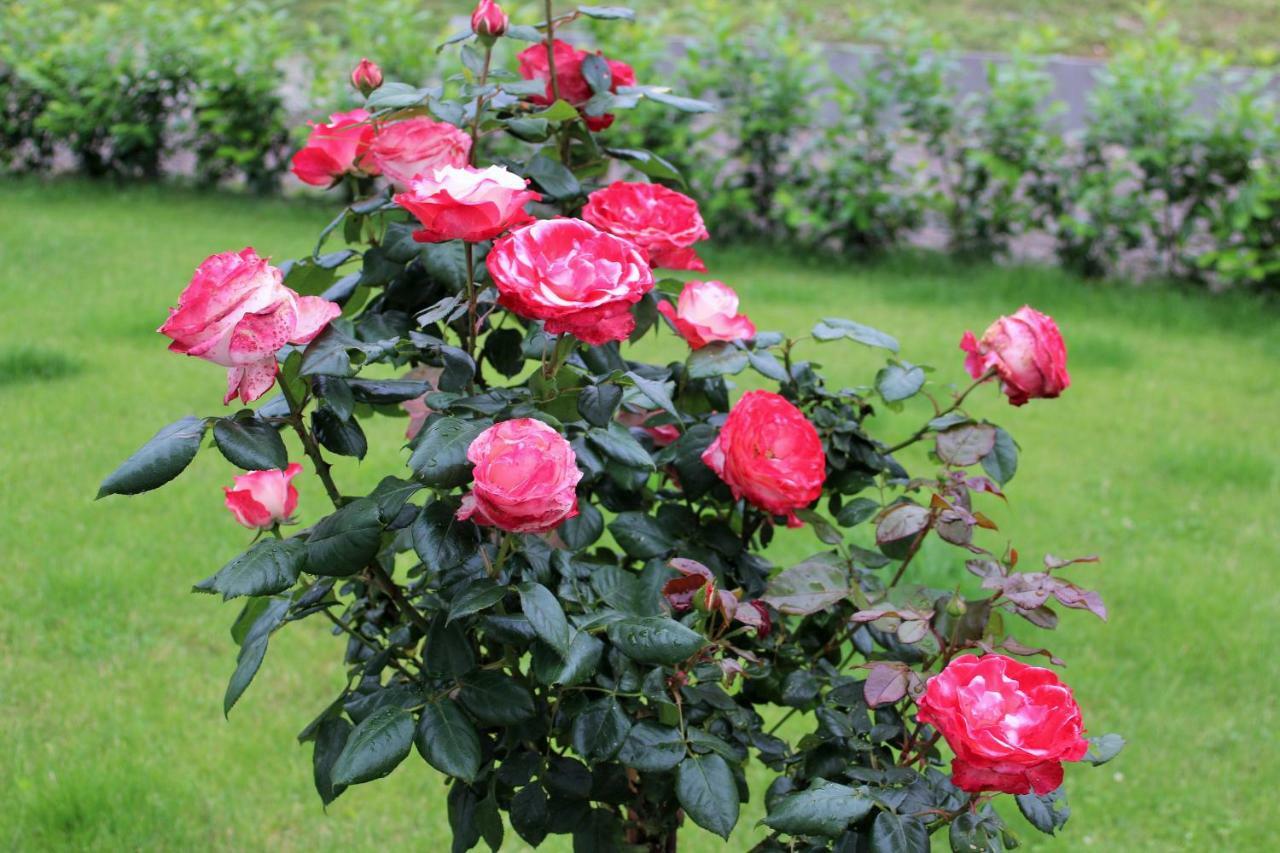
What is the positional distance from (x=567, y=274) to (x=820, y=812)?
1.67ft

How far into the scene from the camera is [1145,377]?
4324mm

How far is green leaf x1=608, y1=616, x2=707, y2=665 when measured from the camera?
111 cm

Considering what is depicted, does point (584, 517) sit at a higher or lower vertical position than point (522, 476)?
lower

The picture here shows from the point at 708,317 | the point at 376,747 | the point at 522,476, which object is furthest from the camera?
the point at 708,317

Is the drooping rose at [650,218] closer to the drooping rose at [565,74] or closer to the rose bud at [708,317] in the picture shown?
the rose bud at [708,317]

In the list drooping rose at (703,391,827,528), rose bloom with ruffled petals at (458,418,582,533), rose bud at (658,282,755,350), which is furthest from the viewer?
rose bud at (658,282,755,350)

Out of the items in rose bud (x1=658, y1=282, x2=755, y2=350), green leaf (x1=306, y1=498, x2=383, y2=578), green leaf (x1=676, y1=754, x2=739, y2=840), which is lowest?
green leaf (x1=676, y1=754, x2=739, y2=840)

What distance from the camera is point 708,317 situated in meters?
1.39

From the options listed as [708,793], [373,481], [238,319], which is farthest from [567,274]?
[373,481]

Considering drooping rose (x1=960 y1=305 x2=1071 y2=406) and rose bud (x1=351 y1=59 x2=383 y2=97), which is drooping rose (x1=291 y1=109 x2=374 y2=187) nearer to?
rose bud (x1=351 y1=59 x2=383 y2=97)

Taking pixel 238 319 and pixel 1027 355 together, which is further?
pixel 1027 355


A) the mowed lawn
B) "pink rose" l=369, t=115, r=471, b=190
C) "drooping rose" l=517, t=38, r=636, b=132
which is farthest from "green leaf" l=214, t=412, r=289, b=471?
the mowed lawn

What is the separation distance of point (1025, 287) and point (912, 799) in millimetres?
4245

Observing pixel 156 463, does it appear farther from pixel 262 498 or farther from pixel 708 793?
pixel 708 793
